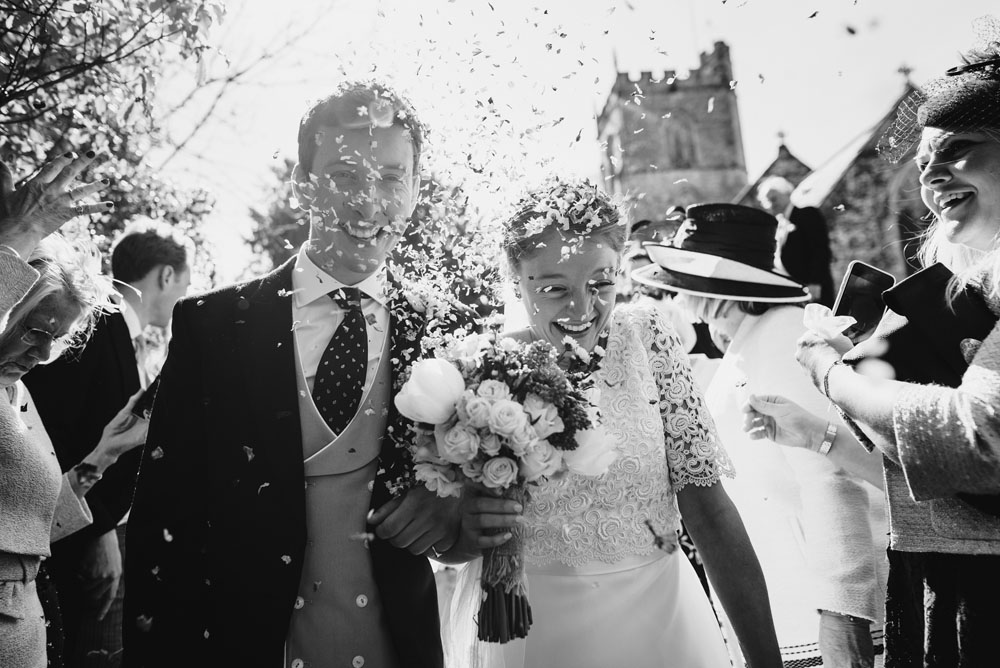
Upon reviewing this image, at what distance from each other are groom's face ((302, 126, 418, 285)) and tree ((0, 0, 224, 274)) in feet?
5.01

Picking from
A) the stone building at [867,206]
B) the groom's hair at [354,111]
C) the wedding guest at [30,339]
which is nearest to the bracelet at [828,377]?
the groom's hair at [354,111]

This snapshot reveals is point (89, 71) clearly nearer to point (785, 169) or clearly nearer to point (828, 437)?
point (828, 437)

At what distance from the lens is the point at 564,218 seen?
2586 mm

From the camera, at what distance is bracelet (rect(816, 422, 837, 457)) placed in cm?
339

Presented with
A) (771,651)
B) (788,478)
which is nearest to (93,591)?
(771,651)

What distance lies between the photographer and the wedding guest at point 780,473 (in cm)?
346

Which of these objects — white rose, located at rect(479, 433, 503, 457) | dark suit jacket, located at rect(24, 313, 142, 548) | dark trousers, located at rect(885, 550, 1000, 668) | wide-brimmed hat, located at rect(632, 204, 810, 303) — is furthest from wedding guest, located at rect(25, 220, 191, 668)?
dark trousers, located at rect(885, 550, 1000, 668)

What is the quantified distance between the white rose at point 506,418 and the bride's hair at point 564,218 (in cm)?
76

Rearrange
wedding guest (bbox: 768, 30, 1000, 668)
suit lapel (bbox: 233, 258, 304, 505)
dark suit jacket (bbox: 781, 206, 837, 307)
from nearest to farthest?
wedding guest (bbox: 768, 30, 1000, 668) < suit lapel (bbox: 233, 258, 304, 505) < dark suit jacket (bbox: 781, 206, 837, 307)

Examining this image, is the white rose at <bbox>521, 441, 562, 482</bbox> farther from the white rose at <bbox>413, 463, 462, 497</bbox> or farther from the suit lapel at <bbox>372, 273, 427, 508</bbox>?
the suit lapel at <bbox>372, 273, 427, 508</bbox>

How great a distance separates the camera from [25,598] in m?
2.72

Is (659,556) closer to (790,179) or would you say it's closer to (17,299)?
(17,299)

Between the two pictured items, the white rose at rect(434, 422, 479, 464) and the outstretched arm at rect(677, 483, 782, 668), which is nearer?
the white rose at rect(434, 422, 479, 464)

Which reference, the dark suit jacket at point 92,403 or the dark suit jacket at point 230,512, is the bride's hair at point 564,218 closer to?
Answer: the dark suit jacket at point 230,512
